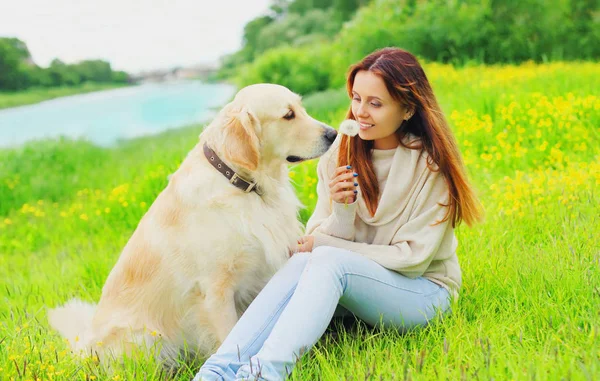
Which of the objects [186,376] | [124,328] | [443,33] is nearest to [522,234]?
[186,376]

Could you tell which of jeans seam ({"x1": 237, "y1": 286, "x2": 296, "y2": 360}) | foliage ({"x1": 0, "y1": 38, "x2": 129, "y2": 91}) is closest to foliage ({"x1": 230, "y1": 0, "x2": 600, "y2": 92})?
foliage ({"x1": 0, "y1": 38, "x2": 129, "y2": 91})

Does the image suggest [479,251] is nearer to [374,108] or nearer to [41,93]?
[374,108]

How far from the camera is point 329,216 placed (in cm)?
296

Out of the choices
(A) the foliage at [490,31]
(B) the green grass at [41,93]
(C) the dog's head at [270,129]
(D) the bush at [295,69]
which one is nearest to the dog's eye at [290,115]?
(C) the dog's head at [270,129]

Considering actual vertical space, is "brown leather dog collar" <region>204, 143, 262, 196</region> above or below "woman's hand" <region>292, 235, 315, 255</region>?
above

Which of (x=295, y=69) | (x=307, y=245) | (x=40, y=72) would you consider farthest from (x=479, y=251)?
(x=40, y=72)

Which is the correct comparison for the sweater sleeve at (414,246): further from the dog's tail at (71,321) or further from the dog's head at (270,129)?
the dog's tail at (71,321)

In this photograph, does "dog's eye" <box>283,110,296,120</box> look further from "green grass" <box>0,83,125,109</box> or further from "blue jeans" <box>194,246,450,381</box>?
"green grass" <box>0,83,125,109</box>

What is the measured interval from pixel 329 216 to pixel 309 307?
0.74 m

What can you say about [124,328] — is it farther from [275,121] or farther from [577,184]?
[577,184]

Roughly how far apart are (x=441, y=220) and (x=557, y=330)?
655mm

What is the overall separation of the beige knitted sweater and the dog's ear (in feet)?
1.43

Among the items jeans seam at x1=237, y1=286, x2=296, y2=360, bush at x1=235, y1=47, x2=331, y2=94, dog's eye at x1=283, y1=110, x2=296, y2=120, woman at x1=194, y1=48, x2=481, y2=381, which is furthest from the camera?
bush at x1=235, y1=47, x2=331, y2=94

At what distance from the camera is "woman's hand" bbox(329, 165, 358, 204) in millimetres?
2652
